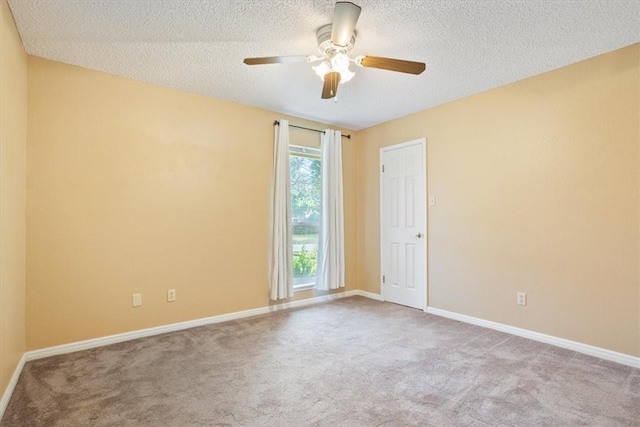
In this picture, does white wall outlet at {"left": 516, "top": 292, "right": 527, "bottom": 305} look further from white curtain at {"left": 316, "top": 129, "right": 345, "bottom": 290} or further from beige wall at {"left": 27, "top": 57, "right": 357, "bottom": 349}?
beige wall at {"left": 27, "top": 57, "right": 357, "bottom": 349}

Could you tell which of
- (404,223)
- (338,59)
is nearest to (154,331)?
(338,59)

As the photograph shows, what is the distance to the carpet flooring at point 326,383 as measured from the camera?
187 cm

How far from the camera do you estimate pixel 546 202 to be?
298 centimetres

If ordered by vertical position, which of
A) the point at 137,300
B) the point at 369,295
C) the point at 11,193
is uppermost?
the point at 11,193

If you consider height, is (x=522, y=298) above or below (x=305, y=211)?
below

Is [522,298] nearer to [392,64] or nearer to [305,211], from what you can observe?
[392,64]

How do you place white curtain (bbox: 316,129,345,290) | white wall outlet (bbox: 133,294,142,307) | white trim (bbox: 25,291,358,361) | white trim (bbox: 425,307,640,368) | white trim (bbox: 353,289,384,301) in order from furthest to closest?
white trim (bbox: 353,289,384,301)
white curtain (bbox: 316,129,345,290)
white wall outlet (bbox: 133,294,142,307)
white trim (bbox: 25,291,358,361)
white trim (bbox: 425,307,640,368)

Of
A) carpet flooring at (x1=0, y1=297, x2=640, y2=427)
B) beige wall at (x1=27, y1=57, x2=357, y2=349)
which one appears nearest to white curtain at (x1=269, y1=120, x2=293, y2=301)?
beige wall at (x1=27, y1=57, x2=357, y2=349)

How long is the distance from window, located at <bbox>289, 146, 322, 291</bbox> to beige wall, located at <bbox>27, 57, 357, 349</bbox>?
1.60ft

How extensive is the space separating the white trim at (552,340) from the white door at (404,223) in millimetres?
484

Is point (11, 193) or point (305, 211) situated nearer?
point (11, 193)

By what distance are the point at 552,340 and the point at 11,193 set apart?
4.43 metres

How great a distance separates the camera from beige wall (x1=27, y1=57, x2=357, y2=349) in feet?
8.93

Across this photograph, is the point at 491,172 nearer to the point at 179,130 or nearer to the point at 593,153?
the point at 593,153
